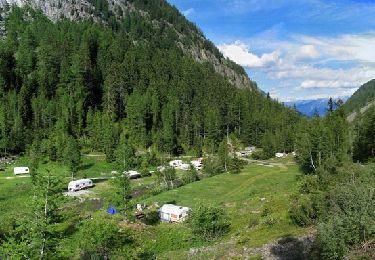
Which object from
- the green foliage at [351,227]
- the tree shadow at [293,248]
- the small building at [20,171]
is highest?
the green foliage at [351,227]

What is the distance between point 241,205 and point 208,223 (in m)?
19.0

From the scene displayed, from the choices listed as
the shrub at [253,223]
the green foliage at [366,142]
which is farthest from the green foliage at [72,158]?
the green foliage at [366,142]

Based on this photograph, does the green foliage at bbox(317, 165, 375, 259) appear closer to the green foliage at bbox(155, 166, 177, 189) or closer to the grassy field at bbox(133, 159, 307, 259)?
the grassy field at bbox(133, 159, 307, 259)

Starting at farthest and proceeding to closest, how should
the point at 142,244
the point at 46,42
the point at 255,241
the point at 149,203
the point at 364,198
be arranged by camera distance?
the point at 46,42, the point at 149,203, the point at 142,244, the point at 255,241, the point at 364,198

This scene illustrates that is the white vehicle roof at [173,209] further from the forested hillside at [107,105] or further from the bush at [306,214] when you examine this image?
the forested hillside at [107,105]

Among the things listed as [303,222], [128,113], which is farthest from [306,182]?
[128,113]

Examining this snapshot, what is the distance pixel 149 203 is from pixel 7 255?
154ft

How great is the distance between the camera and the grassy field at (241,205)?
176ft

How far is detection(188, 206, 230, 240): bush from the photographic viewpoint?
2291 inches

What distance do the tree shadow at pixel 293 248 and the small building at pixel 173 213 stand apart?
2393 centimetres

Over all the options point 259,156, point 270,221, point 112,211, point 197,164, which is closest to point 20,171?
point 112,211

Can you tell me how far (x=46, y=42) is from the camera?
186 metres

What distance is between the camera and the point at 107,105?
166 m

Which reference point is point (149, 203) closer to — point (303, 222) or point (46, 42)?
point (303, 222)
